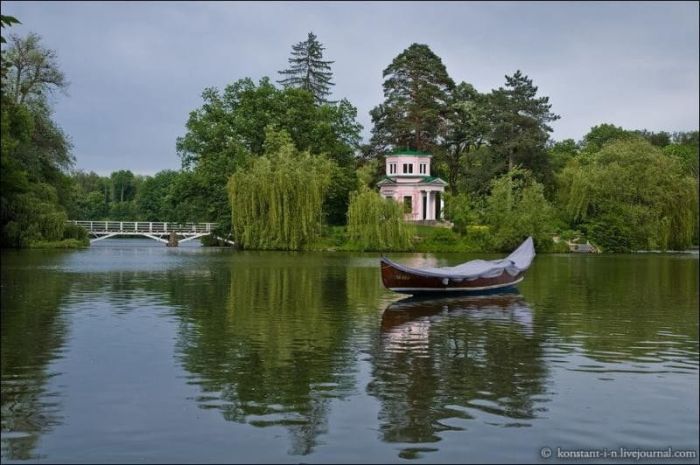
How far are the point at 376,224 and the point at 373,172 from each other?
81.3 feet

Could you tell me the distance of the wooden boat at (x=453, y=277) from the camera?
1054 inches

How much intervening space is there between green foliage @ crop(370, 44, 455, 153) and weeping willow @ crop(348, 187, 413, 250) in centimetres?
2626

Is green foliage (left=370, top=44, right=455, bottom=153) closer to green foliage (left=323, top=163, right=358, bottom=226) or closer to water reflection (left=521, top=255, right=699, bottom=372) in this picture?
green foliage (left=323, top=163, right=358, bottom=226)

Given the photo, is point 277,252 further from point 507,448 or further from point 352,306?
point 507,448

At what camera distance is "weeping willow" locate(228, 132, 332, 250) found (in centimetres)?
6469

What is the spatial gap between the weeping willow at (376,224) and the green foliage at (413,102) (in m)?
26.3

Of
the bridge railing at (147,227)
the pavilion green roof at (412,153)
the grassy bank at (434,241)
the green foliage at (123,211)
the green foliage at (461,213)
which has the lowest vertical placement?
the grassy bank at (434,241)

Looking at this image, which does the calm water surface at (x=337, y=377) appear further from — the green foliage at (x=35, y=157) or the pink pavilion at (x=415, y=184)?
the pink pavilion at (x=415, y=184)

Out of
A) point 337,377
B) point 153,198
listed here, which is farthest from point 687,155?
point 337,377

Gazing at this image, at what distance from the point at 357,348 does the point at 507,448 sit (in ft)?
23.7

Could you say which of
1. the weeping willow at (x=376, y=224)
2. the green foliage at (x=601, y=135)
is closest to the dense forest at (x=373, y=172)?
the weeping willow at (x=376, y=224)

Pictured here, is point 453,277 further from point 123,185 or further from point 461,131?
point 123,185

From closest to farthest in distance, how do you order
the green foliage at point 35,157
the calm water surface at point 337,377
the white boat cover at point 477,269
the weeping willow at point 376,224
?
the calm water surface at point 337,377
the white boat cover at point 477,269
the green foliage at point 35,157
the weeping willow at point 376,224

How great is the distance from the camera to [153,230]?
85188 mm
